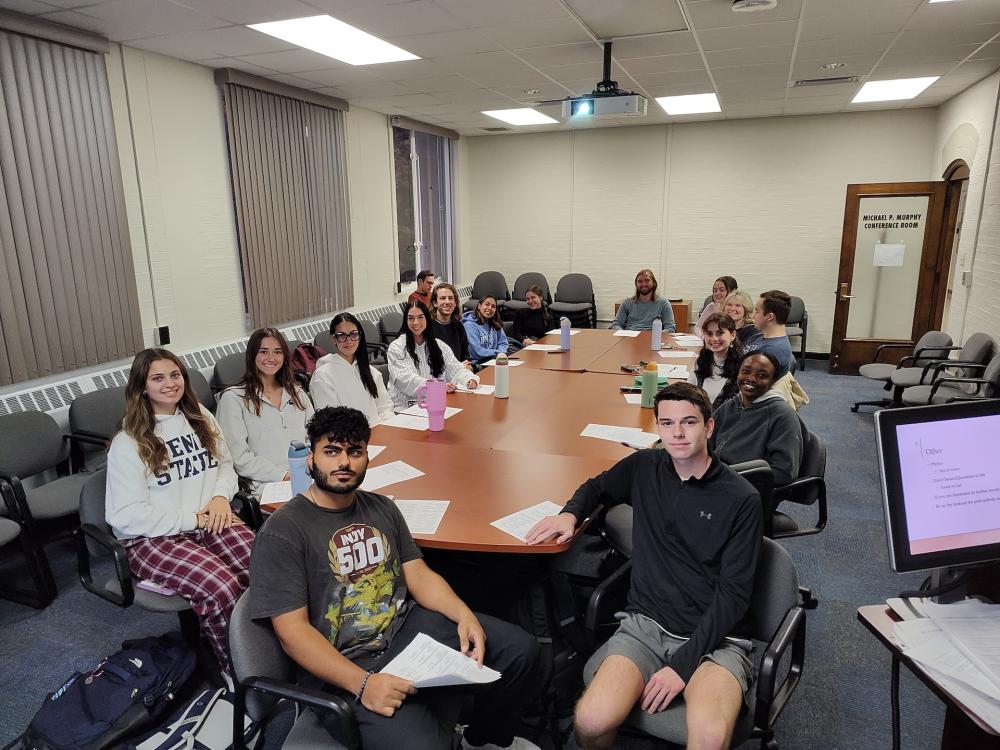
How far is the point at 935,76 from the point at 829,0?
9.09ft

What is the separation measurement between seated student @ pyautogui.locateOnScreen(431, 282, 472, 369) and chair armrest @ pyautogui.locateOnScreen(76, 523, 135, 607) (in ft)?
8.43

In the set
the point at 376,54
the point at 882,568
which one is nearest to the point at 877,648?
the point at 882,568

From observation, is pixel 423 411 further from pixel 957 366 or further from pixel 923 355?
pixel 923 355

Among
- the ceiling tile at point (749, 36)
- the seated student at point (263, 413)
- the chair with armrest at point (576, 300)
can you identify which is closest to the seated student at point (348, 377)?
the seated student at point (263, 413)

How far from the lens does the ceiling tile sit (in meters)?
3.90

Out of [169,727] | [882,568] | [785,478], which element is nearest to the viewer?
[169,727]

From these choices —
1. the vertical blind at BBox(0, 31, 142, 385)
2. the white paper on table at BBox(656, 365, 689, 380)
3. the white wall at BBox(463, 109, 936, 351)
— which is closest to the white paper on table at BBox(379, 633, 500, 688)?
the white paper on table at BBox(656, 365, 689, 380)

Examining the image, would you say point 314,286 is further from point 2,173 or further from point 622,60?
point 622,60

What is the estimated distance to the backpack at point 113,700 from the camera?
78.2 inches

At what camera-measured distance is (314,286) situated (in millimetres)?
5934

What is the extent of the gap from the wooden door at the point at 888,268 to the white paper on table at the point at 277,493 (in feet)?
21.9

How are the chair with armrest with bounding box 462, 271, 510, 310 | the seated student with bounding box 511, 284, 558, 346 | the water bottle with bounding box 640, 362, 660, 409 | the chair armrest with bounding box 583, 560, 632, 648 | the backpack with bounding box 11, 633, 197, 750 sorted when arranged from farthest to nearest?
the chair with armrest with bounding box 462, 271, 510, 310, the seated student with bounding box 511, 284, 558, 346, the water bottle with bounding box 640, 362, 660, 409, the backpack with bounding box 11, 633, 197, 750, the chair armrest with bounding box 583, 560, 632, 648

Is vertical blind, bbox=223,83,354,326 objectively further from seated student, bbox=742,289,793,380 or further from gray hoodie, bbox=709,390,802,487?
gray hoodie, bbox=709,390,802,487

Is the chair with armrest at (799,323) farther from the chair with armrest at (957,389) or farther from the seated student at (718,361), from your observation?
the seated student at (718,361)
